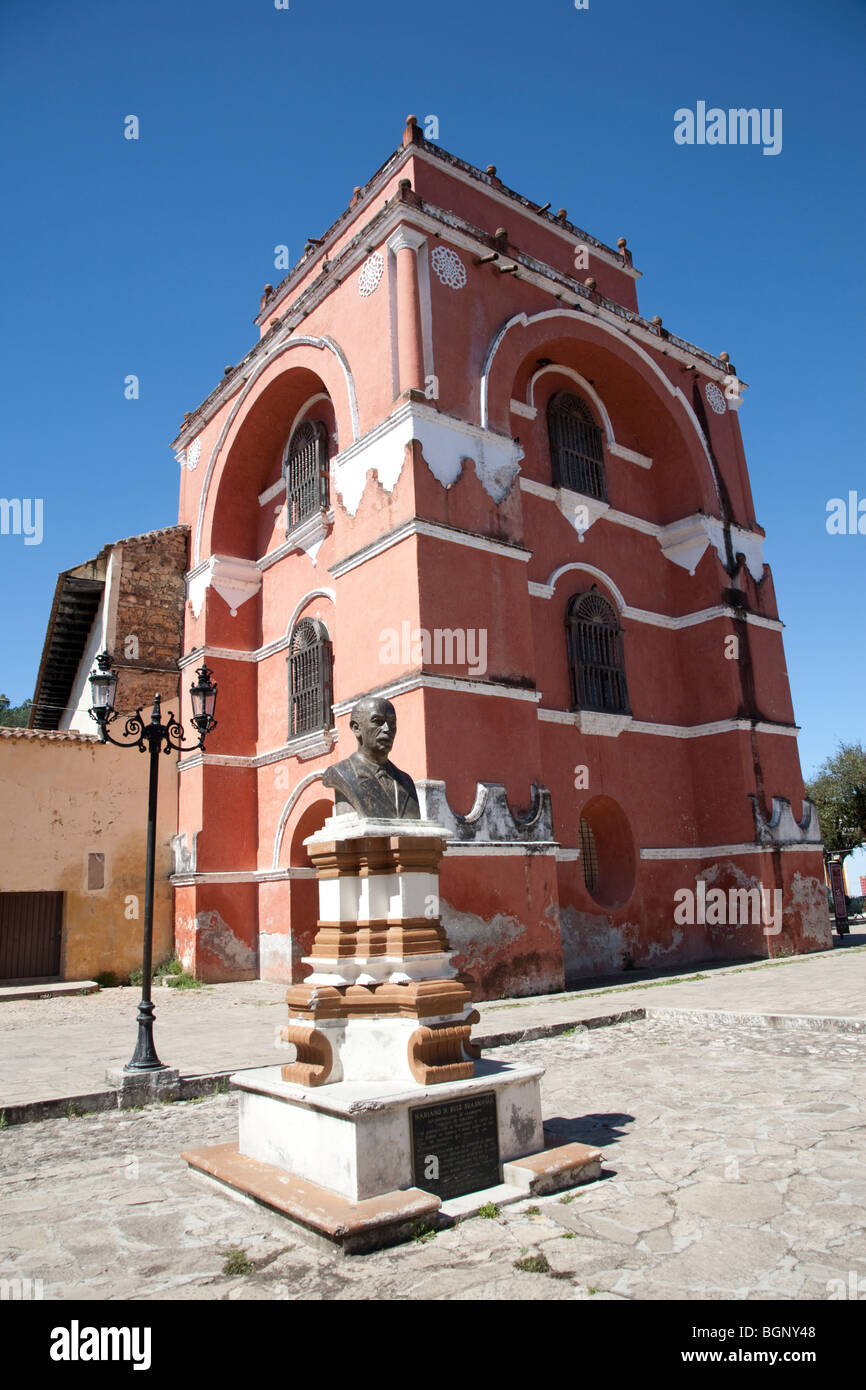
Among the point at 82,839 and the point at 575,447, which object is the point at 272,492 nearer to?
the point at 575,447

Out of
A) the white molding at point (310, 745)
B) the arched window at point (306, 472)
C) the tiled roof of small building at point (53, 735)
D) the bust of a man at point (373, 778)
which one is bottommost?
the bust of a man at point (373, 778)

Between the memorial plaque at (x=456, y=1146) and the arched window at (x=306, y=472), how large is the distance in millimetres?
10310

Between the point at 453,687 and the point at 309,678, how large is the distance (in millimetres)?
3649

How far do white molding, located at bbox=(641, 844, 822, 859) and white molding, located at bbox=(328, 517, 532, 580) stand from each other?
4836 mm

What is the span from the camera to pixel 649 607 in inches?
558

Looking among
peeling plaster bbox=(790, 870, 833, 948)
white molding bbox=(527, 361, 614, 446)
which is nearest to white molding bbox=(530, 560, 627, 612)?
white molding bbox=(527, 361, 614, 446)

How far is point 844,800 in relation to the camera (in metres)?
31.0

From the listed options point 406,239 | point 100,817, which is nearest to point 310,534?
point 406,239

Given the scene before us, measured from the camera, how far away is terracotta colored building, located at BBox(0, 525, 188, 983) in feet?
43.5

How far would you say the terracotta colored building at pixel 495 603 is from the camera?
33.9 feet

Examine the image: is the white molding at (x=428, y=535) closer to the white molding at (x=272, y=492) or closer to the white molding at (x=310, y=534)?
the white molding at (x=310, y=534)

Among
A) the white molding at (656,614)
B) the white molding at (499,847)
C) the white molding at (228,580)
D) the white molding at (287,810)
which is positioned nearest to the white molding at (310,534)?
the white molding at (228,580)

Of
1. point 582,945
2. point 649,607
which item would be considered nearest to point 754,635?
point 649,607
